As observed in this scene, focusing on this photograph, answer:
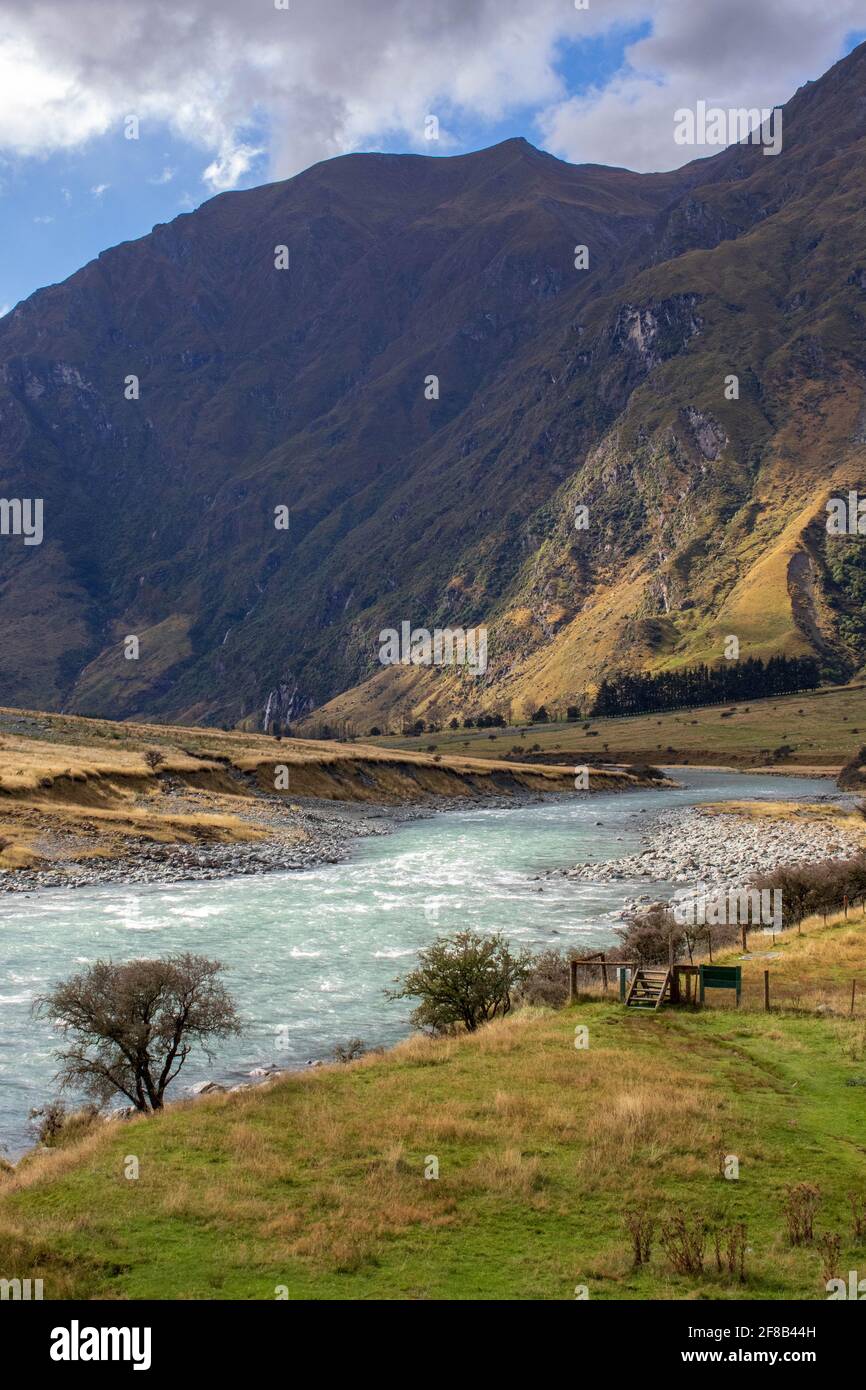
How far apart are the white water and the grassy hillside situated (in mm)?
6041

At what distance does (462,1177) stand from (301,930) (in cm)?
2974

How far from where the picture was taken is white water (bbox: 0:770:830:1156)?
94.4ft

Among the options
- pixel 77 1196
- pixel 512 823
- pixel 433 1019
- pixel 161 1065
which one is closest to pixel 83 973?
pixel 161 1065

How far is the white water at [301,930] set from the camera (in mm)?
28766

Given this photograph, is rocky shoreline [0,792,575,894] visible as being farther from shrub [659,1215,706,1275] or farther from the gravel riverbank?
shrub [659,1215,706,1275]

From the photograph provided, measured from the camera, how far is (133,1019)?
76.1 ft

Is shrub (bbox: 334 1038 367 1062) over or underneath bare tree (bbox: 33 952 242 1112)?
underneath

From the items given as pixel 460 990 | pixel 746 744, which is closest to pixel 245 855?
pixel 460 990

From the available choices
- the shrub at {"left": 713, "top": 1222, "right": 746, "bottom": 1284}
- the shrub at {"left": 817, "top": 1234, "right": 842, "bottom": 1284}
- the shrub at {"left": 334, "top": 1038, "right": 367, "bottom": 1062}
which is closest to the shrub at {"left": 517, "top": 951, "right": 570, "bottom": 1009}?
the shrub at {"left": 334, "top": 1038, "right": 367, "bottom": 1062}

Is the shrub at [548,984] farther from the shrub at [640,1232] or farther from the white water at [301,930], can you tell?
the shrub at [640,1232]

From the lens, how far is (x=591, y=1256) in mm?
13359

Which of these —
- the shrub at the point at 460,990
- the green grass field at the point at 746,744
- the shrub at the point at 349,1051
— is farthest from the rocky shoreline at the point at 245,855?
the green grass field at the point at 746,744

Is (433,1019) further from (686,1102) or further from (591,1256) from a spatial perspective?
(591,1256)
